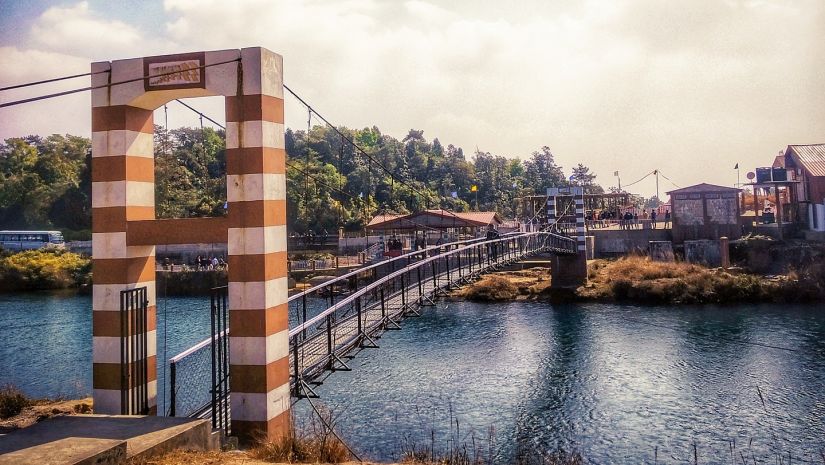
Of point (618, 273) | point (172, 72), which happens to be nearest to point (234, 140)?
point (172, 72)

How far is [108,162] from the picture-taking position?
8648 millimetres

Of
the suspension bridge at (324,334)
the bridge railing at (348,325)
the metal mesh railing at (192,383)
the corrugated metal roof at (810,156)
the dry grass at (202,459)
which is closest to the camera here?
the dry grass at (202,459)

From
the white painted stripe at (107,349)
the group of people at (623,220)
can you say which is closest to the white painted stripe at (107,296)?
the white painted stripe at (107,349)

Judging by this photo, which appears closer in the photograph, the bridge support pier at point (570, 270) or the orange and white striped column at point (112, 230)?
the orange and white striped column at point (112, 230)

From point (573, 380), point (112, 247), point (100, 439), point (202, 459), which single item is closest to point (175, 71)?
point (112, 247)

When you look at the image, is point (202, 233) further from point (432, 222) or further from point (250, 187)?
point (432, 222)

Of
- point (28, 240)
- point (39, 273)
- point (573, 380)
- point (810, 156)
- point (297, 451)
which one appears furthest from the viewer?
point (28, 240)

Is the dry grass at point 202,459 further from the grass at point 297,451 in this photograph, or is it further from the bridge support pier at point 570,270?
the bridge support pier at point 570,270

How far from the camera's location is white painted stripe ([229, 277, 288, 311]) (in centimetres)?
806

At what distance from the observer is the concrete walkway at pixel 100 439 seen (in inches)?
231

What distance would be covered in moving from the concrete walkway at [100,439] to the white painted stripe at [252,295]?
4.98 feet

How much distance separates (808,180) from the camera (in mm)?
39094

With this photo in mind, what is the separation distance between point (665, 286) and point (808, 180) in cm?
1449

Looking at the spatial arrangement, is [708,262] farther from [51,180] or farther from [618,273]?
[51,180]
